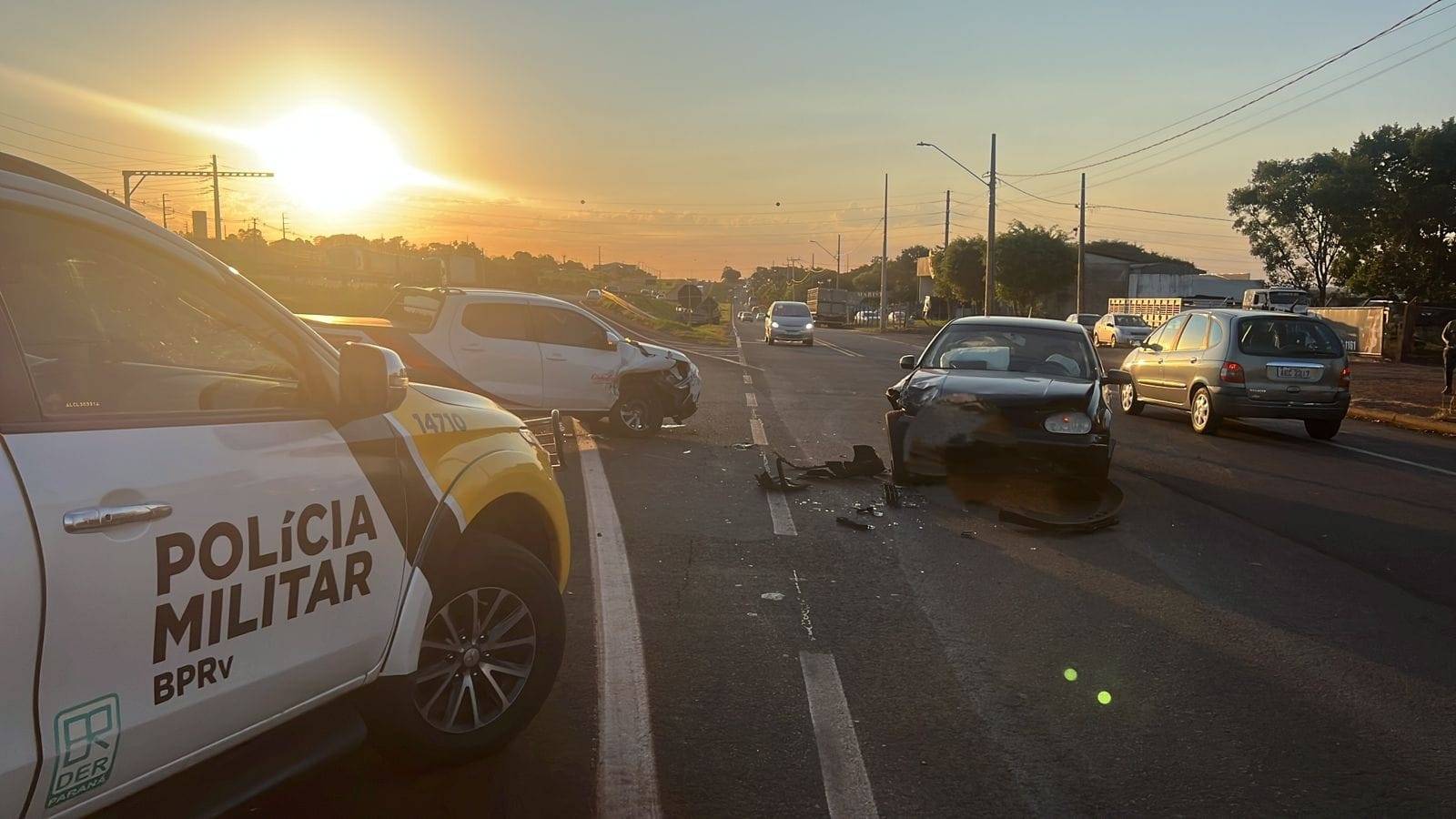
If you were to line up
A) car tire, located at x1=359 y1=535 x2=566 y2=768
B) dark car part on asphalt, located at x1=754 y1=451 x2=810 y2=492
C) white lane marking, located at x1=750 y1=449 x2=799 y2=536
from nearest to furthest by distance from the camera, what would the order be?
1. car tire, located at x1=359 y1=535 x2=566 y2=768
2. white lane marking, located at x1=750 y1=449 x2=799 y2=536
3. dark car part on asphalt, located at x1=754 y1=451 x2=810 y2=492

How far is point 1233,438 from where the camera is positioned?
14.0 m

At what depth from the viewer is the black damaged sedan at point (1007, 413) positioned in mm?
8578

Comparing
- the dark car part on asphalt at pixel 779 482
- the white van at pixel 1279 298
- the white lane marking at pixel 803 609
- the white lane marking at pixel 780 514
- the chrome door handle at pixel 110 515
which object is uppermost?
the white van at pixel 1279 298

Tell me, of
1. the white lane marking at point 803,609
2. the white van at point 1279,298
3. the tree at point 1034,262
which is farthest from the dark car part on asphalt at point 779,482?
the tree at point 1034,262

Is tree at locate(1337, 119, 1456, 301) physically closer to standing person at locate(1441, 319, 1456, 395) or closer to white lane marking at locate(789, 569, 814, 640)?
standing person at locate(1441, 319, 1456, 395)

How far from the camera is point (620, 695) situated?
14.6 ft

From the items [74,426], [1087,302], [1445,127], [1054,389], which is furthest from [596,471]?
[1087,302]

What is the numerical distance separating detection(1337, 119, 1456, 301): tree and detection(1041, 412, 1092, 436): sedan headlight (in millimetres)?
36529

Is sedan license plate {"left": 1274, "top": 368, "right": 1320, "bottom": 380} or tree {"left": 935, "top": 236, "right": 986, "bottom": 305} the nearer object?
sedan license plate {"left": 1274, "top": 368, "right": 1320, "bottom": 380}

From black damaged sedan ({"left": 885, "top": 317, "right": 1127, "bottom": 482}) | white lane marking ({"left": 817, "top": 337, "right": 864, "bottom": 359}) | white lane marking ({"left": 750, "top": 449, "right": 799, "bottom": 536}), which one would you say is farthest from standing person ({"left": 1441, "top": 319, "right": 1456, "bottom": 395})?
white lane marking ({"left": 817, "top": 337, "right": 864, "bottom": 359})

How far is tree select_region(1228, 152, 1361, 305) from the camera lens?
44281 millimetres

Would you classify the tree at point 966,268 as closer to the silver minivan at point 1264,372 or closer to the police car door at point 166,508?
the silver minivan at point 1264,372

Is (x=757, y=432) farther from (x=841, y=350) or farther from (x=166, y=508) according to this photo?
(x=841, y=350)

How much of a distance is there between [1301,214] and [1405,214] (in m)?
7.06
